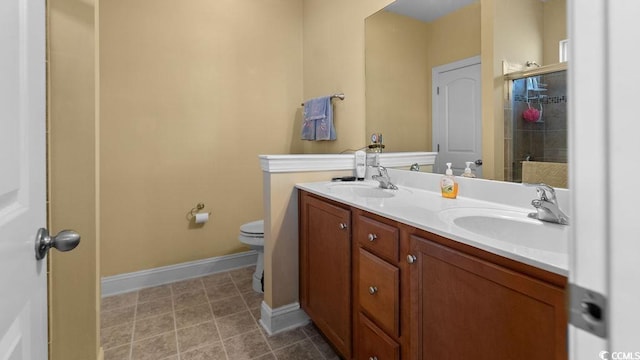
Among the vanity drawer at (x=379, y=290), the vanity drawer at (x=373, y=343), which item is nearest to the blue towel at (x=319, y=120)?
the vanity drawer at (x=379, y=290)

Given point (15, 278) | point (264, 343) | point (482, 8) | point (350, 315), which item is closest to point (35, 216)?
point (15, 278)

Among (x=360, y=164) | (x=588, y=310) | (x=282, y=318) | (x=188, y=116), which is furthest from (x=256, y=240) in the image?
(x=588, y=310)

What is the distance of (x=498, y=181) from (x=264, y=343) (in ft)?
4.88

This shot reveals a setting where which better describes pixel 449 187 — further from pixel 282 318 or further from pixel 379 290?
pixel 282 318

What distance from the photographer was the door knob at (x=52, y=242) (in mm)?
625

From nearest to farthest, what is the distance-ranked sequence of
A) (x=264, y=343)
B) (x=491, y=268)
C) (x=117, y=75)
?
(x=491, y=268)
(x=264, y=343)
(x=117, y=75)

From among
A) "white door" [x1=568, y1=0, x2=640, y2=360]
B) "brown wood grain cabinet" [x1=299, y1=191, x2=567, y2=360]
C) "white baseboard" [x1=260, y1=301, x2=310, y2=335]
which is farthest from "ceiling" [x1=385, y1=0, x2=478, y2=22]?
"white baseboard" [x1=260, y1=301, x2=310, y2=335]

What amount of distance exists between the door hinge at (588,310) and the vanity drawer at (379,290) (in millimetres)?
822

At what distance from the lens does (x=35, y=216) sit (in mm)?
614

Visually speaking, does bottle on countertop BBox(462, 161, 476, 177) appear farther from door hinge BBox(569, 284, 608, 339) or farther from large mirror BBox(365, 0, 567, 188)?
door hinge BBox(569, 284, 608, 339)

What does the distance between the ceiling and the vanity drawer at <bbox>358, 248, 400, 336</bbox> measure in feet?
4.34

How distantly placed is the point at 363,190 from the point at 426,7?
1102 millimetres

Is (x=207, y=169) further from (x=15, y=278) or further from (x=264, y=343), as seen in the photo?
(x=15, y=278)

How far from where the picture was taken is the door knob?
0.62 meters
